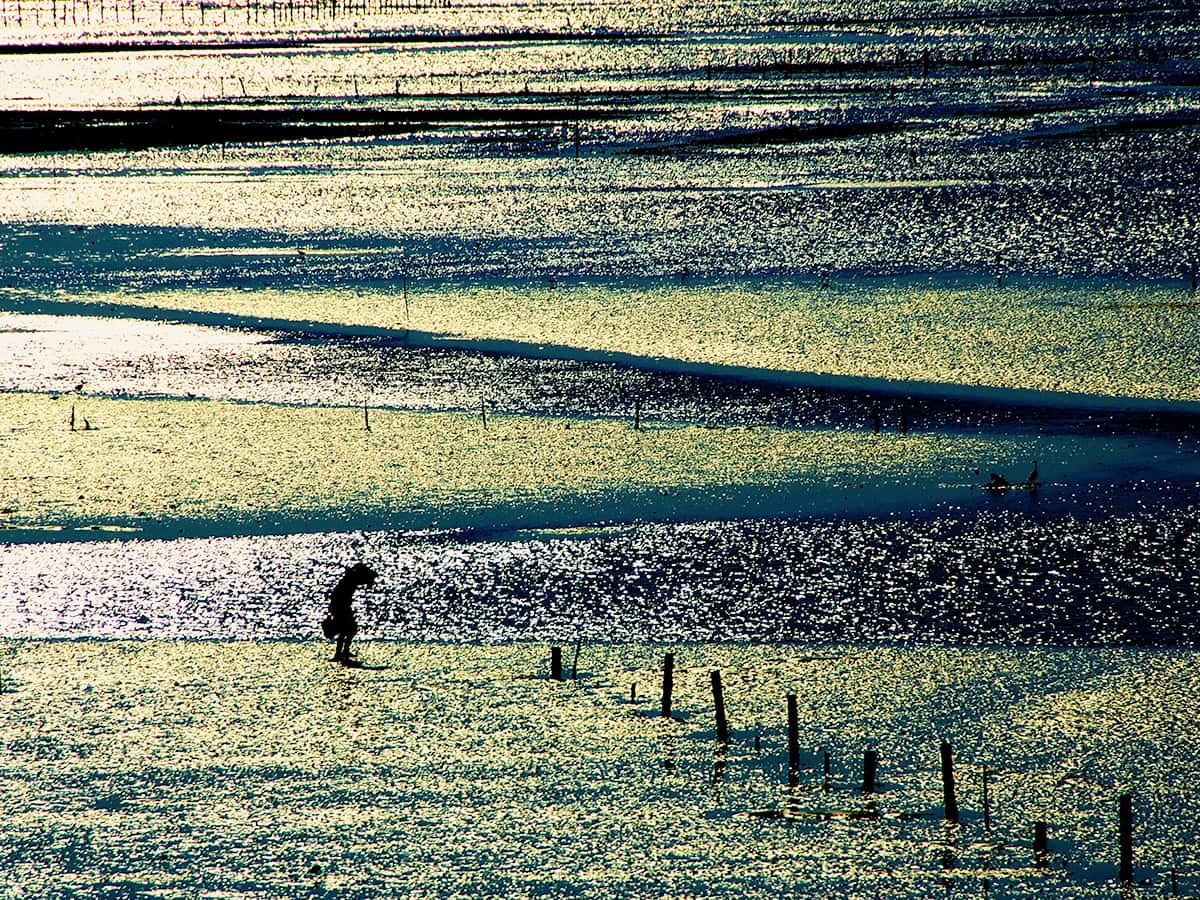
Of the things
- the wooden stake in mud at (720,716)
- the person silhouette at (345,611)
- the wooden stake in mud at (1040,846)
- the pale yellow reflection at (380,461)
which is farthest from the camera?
the pale yellow reflection at (380,461)

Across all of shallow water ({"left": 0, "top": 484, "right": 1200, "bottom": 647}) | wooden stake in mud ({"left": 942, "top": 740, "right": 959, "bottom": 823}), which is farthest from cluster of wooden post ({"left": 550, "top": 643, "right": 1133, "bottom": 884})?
shallow water ({"left": 0, "top": 484, "right": 1200, "bottom": 647})

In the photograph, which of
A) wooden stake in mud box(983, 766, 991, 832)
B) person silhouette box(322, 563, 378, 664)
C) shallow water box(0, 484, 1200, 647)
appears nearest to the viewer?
wooden stake in mud box(983, 766, 991, 832)

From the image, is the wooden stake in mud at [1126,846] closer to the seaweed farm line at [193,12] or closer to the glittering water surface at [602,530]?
the glittering water surface at [602,530]

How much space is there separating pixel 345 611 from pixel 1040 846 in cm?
432

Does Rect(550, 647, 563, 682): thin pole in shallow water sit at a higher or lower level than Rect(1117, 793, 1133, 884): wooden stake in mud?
higher

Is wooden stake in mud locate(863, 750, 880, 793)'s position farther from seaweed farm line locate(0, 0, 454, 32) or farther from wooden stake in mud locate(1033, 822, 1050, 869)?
seaweed farm line locate(0, 0, 454, 32)

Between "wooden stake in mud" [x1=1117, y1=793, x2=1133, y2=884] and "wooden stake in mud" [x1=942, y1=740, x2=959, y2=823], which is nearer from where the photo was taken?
"wooden stake in mud" [x1=1117, y1=793, x2=1133, y2=884]

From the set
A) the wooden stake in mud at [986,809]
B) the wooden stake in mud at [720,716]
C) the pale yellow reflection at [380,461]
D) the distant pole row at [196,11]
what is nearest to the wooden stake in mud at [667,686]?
the wooden stake in mud at [720,716]

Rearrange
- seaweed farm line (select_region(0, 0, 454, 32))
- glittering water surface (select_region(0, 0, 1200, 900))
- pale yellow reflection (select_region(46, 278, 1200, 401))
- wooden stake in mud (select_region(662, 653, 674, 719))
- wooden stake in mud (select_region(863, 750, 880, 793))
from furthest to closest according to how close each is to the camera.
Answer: seaweed farm line (select_region(0, 0, 454, 32))
pale yellow reflection (select_region(46, 278, 1200, 401))
wooden stake in mud (select_region(662, 653, 674, 719))
wooden stake in mud (select_region(863, 750, 880, 793))
glittering water surface (select_region(0, 0, 1200, 900))

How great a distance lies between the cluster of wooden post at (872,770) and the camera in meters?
7.31

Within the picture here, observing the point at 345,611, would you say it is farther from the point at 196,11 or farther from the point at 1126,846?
the point at 196,11

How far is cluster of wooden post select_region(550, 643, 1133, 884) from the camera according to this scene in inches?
288

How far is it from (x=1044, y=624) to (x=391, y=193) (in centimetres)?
2158

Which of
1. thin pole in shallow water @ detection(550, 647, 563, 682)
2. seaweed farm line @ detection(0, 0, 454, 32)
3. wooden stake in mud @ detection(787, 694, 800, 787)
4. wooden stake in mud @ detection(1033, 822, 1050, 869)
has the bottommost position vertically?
wooden stake in mud @ detection(1033, 822, 1050, 869)
